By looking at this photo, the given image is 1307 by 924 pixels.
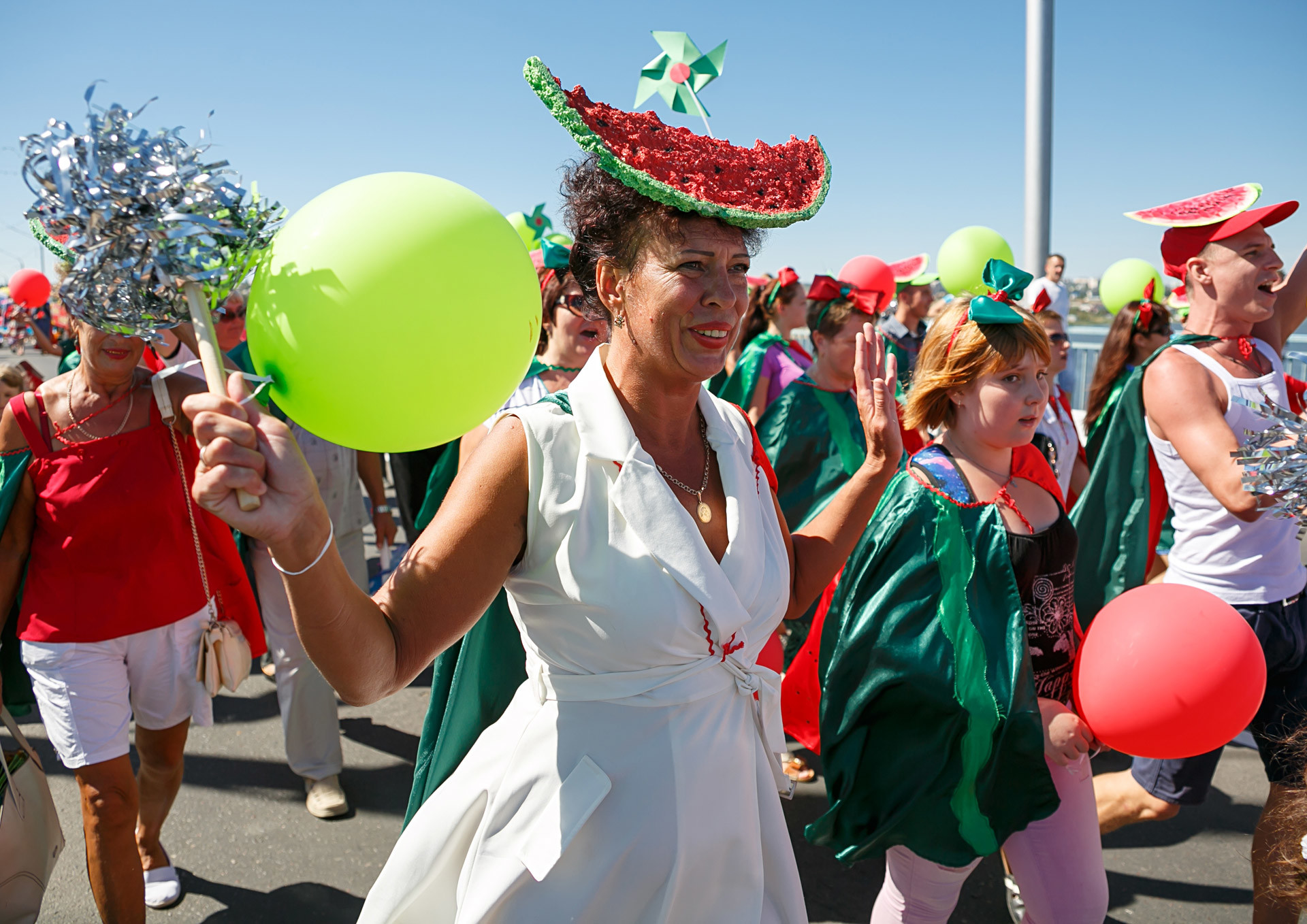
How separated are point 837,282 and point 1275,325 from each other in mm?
2274

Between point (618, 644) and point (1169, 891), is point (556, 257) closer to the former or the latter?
point (618, 644)

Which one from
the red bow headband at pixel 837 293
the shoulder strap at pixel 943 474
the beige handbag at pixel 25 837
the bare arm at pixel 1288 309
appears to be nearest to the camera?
the beige handbag at pixel 25 837

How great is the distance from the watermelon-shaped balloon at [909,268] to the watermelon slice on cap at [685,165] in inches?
225

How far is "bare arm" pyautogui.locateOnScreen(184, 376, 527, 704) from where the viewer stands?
1.09 m

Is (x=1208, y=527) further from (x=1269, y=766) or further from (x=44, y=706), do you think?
(x=44, y=706)

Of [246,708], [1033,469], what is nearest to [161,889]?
[246,708]

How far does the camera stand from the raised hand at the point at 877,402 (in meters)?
2.20

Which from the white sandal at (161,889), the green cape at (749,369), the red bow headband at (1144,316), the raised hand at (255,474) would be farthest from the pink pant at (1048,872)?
the red bow headband at (1144,316)

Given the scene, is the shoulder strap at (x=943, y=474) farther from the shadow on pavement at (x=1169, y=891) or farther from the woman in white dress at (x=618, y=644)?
the shadow on pavement at (x=1169, y=891)

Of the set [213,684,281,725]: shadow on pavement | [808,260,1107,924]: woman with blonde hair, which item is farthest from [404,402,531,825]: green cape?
[213,684,281,725]: shadow on pavement

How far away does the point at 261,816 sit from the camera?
150 inches

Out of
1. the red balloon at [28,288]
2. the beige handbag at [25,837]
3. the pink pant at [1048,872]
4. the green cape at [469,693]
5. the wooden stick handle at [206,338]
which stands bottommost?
Answer: the pink pant at [1048,872]

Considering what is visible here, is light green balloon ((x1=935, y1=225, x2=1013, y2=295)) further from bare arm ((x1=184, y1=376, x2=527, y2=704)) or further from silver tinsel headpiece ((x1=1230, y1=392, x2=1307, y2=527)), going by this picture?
bare arm ((x1=184, y1=376, x2=527, y2=704))

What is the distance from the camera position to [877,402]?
223cm
